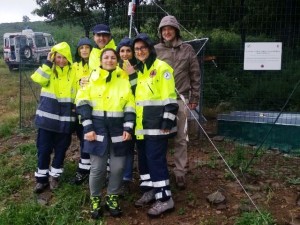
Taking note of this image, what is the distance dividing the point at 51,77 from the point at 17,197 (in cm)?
165

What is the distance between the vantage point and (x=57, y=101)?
4887 mm

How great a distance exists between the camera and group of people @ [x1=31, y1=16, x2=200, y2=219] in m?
4.19

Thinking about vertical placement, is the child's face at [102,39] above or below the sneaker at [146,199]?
above

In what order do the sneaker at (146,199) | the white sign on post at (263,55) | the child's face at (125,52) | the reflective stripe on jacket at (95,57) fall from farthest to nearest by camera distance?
the white sign on post at (263,55), the reflective stripe on jacket at (95,57), the sneaker at (146,199), the child's face at (125,52)

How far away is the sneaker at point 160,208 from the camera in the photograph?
→ 4.32 m

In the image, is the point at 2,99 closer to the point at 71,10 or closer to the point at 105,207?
the point at 71,10

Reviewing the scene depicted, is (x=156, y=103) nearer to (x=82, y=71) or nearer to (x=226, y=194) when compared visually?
(x=82, y=71)

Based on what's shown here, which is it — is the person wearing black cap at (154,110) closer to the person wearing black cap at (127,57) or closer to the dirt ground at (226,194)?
the person wearing black cap at (127,57)

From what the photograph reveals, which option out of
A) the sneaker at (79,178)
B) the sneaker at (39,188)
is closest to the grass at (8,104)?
the sneaker at (39,188)

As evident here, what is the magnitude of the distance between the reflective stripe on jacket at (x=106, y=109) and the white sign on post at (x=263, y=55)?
9.12 feet

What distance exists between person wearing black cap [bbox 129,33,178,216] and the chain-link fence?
7.26 ft

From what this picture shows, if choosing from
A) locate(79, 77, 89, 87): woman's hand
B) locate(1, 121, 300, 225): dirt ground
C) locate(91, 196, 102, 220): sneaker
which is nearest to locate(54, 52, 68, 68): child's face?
locate(79, 77, 89, 87): woman's hand

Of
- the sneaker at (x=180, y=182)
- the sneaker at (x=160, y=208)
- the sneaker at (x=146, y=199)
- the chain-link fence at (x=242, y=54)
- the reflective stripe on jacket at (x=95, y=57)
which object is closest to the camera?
the sneaker at (x=160, y=208)

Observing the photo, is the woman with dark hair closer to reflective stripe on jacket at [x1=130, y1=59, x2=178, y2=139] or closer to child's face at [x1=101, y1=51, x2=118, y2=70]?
child's face at [x1=101, y1=51, x2=118, y2=70]
